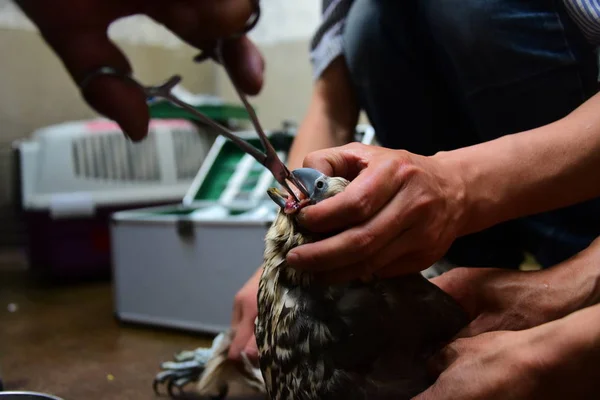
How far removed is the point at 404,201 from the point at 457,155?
0.09 meters

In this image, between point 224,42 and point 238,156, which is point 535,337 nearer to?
point 224,42

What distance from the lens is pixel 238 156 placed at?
5.00ft

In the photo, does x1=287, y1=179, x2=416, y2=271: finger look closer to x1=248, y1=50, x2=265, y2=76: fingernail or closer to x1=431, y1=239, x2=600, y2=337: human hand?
x1=431, y1=239, x2=600, y2=337: human hand

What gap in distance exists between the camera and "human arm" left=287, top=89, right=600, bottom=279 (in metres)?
0.44

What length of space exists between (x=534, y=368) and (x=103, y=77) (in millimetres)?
400

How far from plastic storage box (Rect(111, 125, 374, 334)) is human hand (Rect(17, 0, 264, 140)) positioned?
40 cm

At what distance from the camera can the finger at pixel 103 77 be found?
444 millimetres

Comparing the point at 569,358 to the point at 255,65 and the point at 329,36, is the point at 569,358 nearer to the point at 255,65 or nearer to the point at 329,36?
the point at 255,65

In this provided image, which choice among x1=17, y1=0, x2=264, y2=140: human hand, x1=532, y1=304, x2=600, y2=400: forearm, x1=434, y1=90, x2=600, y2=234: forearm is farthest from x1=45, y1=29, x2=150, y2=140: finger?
x1=532, y1=304, x2=600, y2=400: forearm

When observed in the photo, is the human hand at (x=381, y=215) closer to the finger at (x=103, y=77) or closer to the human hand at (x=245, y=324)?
the finger at (x=103, y=77)

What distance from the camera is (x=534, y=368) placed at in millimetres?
459

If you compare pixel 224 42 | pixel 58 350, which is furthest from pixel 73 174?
pixel 224 42

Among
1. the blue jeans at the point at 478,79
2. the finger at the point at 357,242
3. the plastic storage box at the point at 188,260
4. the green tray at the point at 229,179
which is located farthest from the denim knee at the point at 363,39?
the green tray at the point at 229,179

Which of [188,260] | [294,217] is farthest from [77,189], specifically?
[294,217]
